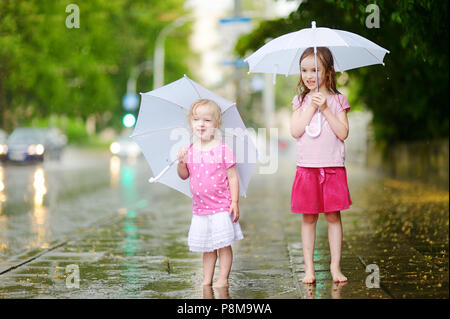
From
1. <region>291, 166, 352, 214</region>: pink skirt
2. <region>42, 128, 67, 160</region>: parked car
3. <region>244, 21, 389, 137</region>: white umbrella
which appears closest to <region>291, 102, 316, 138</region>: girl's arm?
<region>291, 166, 352, 214</region>: pink skirt

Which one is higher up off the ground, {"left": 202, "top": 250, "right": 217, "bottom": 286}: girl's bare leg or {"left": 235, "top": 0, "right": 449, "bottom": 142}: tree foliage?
{"left": 235, "top": 0, "right": 449, "bottom": 142}: tree foliage

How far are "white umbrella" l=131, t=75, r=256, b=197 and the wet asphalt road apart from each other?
0.86m

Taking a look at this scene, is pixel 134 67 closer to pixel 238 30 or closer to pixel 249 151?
pixel 238 30

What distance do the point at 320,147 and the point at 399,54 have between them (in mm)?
10045

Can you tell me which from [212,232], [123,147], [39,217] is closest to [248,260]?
[212,232]

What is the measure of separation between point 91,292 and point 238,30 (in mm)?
14908

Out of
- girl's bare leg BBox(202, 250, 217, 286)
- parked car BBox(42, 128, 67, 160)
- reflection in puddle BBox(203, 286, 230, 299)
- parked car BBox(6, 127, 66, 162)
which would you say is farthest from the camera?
parked car BBox(42, 128, 67, 160)

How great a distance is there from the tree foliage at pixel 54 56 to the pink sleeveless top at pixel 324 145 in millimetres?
20975

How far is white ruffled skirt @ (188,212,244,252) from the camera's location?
5.77 meters

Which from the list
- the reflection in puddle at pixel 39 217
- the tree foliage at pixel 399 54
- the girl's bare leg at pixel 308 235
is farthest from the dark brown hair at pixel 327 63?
the reflection in puddle at pixel 39 217

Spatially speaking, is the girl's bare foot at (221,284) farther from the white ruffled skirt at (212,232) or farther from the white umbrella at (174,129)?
the white umbrella at (174,129)

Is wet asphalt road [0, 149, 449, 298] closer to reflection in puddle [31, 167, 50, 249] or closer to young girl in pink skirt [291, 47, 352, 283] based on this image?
reflection in puddle [31, 167, 50, 249]

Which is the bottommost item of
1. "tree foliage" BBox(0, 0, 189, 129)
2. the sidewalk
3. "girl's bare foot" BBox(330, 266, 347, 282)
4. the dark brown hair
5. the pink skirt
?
the sidewalk

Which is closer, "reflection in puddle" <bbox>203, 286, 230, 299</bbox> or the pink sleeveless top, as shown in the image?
"reflection in puddle" <bbox>203, 286, 230, 299</bbox>
